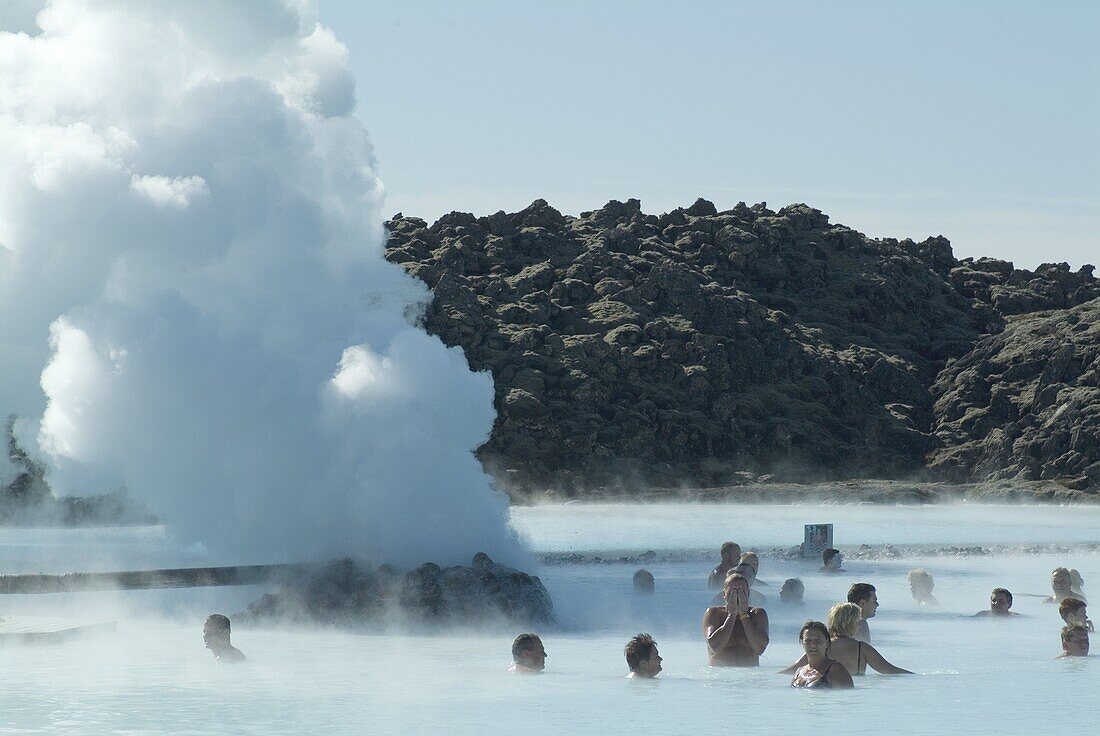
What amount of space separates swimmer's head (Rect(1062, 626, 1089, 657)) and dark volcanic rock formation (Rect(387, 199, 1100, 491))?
71975 mm

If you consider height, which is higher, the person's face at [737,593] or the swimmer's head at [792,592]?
the person's face at [737,593]

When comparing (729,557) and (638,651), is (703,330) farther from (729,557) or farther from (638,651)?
(638,651)

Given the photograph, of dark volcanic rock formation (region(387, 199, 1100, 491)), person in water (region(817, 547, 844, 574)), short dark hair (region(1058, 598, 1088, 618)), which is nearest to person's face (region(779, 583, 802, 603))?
short dark hair (region(1058, 598, 1088, 618))

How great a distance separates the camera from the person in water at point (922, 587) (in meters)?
21.9

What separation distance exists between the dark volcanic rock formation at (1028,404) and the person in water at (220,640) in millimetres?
77736

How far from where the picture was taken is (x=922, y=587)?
2191cm

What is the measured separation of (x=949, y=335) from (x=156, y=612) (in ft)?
351

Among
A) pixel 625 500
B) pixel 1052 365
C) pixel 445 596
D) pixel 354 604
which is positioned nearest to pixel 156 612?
pixel 354 604

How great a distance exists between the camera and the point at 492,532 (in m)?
21.3

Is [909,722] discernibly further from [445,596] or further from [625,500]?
[625,500]

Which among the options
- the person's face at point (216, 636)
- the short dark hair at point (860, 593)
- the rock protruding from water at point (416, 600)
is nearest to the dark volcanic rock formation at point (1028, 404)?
the rock protruding from water at point (416, 600)

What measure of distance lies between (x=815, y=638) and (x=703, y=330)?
101 meters

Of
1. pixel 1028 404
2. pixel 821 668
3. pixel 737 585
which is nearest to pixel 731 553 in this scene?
pixel 737 585

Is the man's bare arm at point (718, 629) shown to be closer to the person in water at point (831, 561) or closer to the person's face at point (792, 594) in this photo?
the person's face at point (792, 594)
